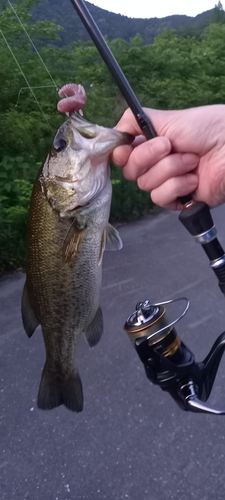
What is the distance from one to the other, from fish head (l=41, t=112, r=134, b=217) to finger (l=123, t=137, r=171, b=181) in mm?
69

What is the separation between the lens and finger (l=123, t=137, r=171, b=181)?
5.66ft

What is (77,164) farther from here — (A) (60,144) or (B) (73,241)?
(B) (73,241)

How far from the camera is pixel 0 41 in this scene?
8266mm

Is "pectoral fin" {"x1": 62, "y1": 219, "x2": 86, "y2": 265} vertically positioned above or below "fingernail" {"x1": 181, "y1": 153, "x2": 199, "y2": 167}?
below

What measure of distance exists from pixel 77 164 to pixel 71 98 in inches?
8.9

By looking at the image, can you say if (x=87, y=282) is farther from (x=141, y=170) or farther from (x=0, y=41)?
(x=0, y=41)

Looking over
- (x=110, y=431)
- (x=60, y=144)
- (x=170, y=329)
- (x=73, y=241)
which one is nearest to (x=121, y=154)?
(x=60, y=144)

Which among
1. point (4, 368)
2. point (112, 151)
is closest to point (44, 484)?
point (4, 368)

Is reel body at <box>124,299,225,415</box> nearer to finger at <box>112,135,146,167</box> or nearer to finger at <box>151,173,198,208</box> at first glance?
finger at <box>151,173,198,208</box>

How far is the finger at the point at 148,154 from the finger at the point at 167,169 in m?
0.02

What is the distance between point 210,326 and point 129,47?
860 cm

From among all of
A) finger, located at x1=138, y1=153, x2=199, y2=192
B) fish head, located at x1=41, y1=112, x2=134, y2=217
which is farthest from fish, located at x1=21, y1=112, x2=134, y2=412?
finger, located at x1=138, y1=153, x2=199, y2=192

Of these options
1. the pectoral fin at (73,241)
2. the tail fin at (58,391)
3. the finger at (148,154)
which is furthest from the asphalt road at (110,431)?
the finger at (148,154)

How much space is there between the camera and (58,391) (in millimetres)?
2160
